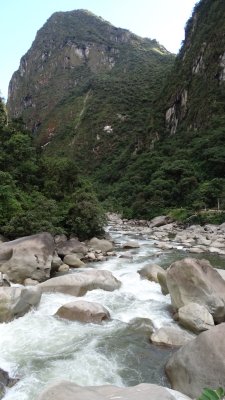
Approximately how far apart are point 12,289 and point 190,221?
99.0 ft

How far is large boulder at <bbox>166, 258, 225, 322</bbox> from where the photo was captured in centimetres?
1187

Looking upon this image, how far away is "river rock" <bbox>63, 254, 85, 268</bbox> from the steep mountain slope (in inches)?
2670

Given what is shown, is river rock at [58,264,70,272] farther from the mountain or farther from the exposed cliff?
the exposed cliff

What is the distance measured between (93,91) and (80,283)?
427 feet

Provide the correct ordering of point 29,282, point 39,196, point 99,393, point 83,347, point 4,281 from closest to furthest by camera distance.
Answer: point 99,393
point 83,347
point 4,281
point 29,282
point 39,196

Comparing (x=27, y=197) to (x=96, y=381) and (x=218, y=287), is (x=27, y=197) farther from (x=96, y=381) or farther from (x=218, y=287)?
(x=96, y=381)

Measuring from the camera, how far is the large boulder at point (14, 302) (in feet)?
37.7

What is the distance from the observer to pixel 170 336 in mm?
10555

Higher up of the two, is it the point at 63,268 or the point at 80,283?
the point at 80,283

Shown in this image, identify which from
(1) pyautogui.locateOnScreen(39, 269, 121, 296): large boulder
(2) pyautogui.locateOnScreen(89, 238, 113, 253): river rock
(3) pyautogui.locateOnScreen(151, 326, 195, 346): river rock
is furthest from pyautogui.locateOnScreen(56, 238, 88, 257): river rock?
(3) pyautogui.locateOnScreen(151, 326, 195, 346): river rock

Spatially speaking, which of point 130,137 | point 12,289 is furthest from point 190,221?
point 130,137

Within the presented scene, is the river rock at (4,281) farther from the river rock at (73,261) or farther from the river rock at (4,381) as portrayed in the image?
the river rock at (4,381)

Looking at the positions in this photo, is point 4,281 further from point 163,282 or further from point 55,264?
point 163,282

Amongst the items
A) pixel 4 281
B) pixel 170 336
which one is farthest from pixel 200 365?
pixel 4 281
